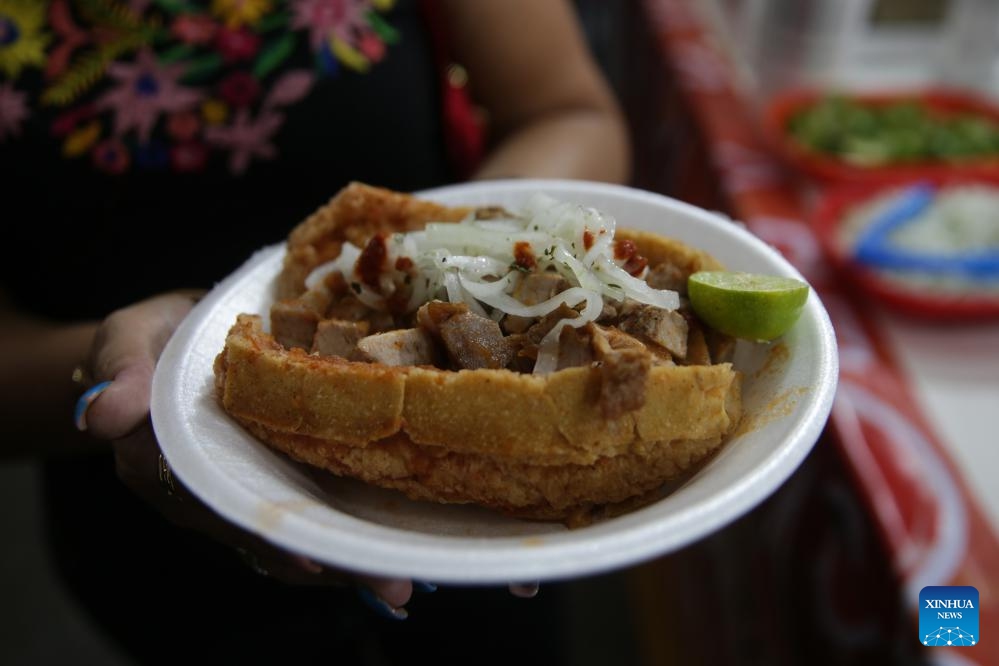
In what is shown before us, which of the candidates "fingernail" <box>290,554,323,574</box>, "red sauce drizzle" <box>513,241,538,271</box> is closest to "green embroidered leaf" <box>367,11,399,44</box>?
"red sauce drizzle" <box>513,241,538,271</box>

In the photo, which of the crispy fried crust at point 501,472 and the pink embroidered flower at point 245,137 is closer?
the crispy fried crust at point 501,472

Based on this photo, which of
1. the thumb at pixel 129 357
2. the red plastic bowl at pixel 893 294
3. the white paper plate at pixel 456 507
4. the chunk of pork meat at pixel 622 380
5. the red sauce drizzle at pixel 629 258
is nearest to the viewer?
the white paper plate at pixel 456 507

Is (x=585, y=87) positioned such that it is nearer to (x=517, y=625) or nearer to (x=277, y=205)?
(x=277, y=205)

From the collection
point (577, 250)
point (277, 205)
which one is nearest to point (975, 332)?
point (577, 250)

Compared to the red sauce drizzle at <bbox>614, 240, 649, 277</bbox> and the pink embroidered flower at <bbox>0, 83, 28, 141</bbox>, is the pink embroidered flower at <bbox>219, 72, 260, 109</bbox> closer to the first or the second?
the pink embroidered flower at <bbox>0, 83, 28, 141</bbox>

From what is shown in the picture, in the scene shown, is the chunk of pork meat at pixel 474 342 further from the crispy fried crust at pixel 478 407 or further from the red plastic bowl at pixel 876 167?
the red plastic bowl at pixel 876 167

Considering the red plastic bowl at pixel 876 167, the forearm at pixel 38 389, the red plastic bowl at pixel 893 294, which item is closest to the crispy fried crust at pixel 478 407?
the forearm at pixel 38 389
